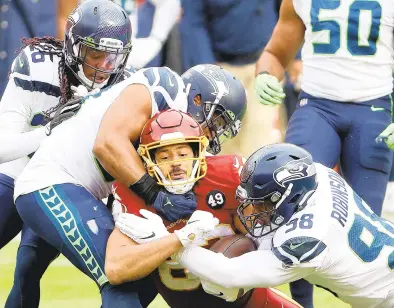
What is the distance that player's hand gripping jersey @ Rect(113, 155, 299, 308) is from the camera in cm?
415

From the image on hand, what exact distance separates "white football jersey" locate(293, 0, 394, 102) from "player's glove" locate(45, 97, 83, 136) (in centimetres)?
128

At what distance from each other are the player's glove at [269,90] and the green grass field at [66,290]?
116 centimetres

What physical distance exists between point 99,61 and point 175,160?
0.81m

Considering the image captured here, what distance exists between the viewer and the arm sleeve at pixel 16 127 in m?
4.55

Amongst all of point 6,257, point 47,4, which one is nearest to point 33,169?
point 6,257

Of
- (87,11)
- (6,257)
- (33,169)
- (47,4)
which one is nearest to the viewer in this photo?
(33,169)

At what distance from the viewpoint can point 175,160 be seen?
13.4 ft

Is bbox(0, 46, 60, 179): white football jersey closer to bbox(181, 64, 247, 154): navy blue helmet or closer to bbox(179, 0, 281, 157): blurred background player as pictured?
bbox(181, 64, 247, 154): navy blue helmet

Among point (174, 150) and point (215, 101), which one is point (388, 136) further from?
point (174, 150)

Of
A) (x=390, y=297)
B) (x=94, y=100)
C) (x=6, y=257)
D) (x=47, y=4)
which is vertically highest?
(x=94, y=100)

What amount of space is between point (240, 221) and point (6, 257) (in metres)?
3.24

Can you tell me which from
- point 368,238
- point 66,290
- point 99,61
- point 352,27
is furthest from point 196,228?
point 66,290

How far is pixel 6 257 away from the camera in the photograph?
23.4 ft

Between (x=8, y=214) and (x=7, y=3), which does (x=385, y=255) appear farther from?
(x=7, y=3)
